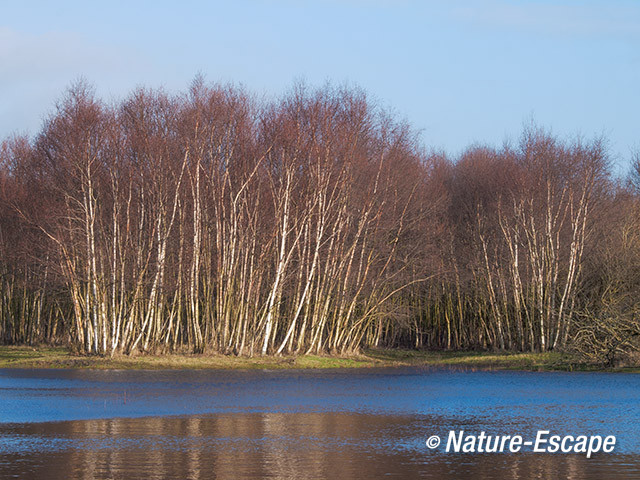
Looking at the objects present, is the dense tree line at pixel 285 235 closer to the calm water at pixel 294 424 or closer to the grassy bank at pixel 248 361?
A: the grassy bank at pixel 248 361

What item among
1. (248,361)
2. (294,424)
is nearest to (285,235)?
(248,361)

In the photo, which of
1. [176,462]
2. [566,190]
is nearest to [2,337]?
[566,190]

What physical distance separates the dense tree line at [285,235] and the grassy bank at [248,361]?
4.60 feet

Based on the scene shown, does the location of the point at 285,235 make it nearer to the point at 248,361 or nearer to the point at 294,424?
the point at 248,361

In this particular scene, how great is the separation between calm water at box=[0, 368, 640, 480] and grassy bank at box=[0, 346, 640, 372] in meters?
4.09

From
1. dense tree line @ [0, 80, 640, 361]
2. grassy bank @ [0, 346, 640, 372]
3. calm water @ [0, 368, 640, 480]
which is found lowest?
calm water @ [0, 368, 640, 480]

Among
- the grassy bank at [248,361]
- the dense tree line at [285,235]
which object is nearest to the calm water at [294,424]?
the grassy bank at [248,361]

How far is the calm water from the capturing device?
13.0m

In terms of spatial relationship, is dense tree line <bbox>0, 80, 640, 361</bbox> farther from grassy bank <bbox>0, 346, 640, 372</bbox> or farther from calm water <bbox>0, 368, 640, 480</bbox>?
calm water <bbox>0, 368, 640, 480</bbox>

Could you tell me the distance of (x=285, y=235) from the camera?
4106 centimetres

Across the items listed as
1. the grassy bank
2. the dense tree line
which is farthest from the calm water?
the dense tree line

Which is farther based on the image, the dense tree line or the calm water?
the dense tree line

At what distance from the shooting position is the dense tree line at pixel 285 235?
39719mm

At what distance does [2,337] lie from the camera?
54625mm
